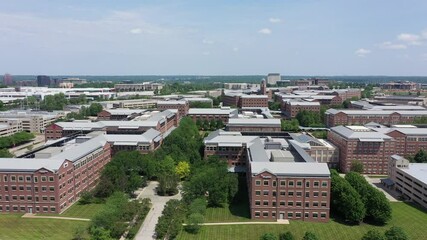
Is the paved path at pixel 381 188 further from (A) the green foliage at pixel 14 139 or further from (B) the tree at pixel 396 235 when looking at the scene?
(A) the green foliage at pixel 14 139

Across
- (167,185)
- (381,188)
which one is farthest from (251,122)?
(167,185)

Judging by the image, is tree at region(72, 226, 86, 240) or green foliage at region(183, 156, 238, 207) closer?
tree at region(72, 226, 86, 240)

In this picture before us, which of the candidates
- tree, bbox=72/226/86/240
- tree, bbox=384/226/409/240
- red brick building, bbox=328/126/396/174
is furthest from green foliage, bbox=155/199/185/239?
red brick building, bbox=328/126/396/174

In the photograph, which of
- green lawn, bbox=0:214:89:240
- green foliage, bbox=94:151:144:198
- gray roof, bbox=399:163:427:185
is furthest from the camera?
gray roof, bbox=399:163:427:185

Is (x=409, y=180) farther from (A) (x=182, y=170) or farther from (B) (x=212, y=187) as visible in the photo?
(A) (x=182, y=170)

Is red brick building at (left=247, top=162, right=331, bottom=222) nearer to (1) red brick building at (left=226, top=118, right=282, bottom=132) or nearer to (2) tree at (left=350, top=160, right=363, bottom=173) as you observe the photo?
(2) tree at (left=350, top=160, right=363, bottom=173)

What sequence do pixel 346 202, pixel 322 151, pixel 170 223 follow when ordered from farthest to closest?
pixel 322 151, pixel 346 202, pixel 170 223
